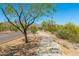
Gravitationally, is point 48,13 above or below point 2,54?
above

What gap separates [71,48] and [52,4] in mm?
614

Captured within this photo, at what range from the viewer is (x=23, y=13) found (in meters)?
4.72

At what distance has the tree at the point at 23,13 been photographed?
4.69m

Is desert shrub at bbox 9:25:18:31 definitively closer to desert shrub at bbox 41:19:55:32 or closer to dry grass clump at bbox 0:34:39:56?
dry grass clump at bbox 0:34:39:56

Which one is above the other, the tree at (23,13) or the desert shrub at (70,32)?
the tree at (23,13)

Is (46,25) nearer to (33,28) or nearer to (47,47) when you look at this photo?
(33,28)

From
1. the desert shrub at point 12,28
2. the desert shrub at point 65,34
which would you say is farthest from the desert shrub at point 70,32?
the desert shrub at point 12,28

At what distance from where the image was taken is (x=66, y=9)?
468cm

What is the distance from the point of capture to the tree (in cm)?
469

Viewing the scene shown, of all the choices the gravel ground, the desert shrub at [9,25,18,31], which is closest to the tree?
the desert shrub at [9,25,18,31]

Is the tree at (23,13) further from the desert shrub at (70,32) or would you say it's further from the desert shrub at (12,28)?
the desert shrub at (70,32)

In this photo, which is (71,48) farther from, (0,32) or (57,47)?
(0,32)

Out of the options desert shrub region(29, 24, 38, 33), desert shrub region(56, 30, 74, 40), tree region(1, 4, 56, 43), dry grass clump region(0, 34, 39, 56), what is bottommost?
dry grass clump region(0, 34, 39, 56)

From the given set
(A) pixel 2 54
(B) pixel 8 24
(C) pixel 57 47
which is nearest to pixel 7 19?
(B) pixel 8 24
